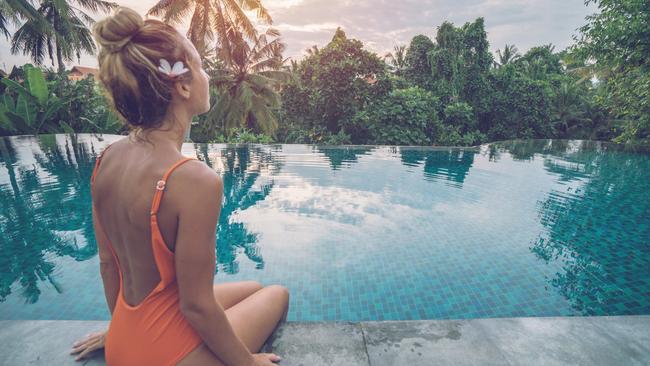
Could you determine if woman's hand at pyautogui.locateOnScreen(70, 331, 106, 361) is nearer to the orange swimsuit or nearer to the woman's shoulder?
the orange swimsuit

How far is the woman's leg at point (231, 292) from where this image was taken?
1609 mm

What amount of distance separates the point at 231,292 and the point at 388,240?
12.7ft

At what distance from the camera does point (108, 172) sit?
104 centimetres

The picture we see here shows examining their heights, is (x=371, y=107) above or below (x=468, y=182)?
above

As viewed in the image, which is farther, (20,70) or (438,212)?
(20,70)

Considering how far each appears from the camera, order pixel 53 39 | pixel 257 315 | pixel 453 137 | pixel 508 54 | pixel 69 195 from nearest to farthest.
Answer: pixel 257 315
pixel 69 195
pixel 453 137
pixel 53 39
pixel 508 54

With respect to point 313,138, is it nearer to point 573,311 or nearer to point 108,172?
point 573,311

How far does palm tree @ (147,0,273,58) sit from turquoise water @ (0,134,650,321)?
23.7 ft

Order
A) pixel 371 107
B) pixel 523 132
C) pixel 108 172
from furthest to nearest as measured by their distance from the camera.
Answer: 1. pixel 523 132
2. pixel 371 107
3. pixel 108 172

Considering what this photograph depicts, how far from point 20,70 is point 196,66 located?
24.6m

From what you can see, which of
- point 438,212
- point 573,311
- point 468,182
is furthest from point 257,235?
point 468,182

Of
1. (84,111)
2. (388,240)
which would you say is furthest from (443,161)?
(84,111)

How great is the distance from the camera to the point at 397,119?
1512 centimetres

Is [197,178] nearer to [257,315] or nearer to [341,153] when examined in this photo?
[257,315]
